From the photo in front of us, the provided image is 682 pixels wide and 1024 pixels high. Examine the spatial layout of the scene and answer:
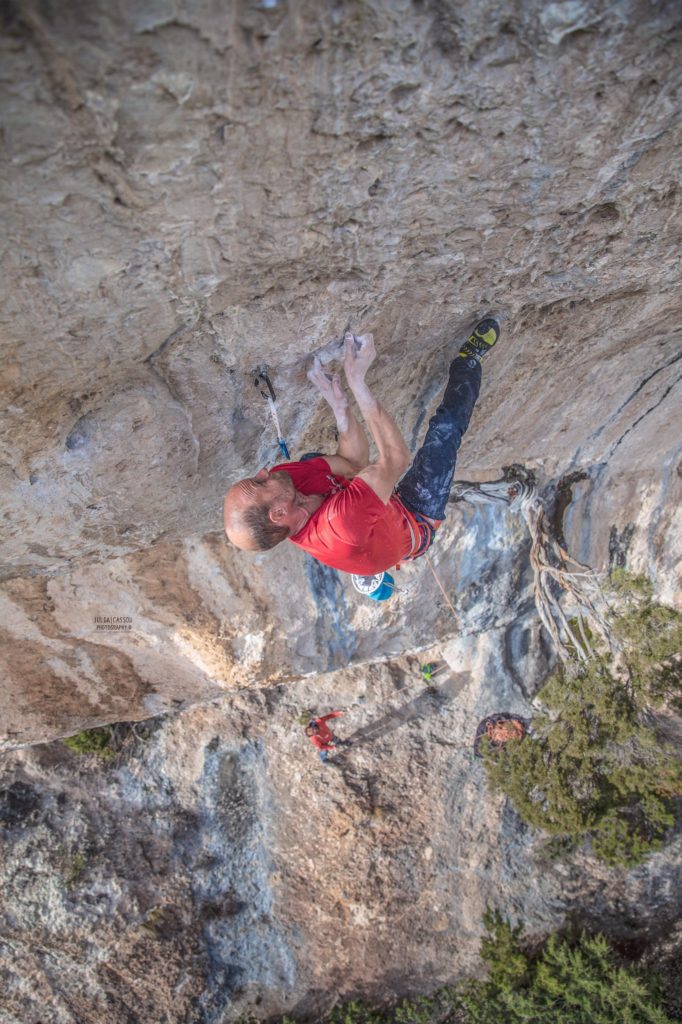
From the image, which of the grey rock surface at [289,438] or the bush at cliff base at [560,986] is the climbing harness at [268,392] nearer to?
the grey rock surface at [289,438]

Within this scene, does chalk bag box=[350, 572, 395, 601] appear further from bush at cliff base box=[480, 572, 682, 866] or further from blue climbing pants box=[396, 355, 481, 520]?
bush at cliff base box=[480, 572, 682, 866]

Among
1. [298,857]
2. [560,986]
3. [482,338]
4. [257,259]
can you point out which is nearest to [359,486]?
[482,338]

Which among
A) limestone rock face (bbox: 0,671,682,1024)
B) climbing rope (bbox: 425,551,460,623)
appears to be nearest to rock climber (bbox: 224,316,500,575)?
climbing rope (bbox: 425,551,460,623)

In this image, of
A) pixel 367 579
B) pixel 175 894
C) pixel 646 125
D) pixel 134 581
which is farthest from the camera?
pixel 175 894

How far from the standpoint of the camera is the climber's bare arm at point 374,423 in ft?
9.00

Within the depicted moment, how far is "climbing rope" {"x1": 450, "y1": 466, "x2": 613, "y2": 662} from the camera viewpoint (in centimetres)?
461

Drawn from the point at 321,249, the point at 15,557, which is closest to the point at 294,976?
the point at 15,557

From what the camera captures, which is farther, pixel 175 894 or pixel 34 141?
pixel 175 894

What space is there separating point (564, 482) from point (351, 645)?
6.69ft

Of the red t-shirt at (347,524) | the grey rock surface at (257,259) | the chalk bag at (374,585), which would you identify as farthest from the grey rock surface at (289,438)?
the chalk bag at (374,585)

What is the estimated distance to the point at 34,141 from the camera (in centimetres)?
153

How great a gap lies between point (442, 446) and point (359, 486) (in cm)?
70

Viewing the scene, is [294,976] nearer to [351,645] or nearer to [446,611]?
[351,645]

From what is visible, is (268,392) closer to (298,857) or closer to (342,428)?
(342,428)
